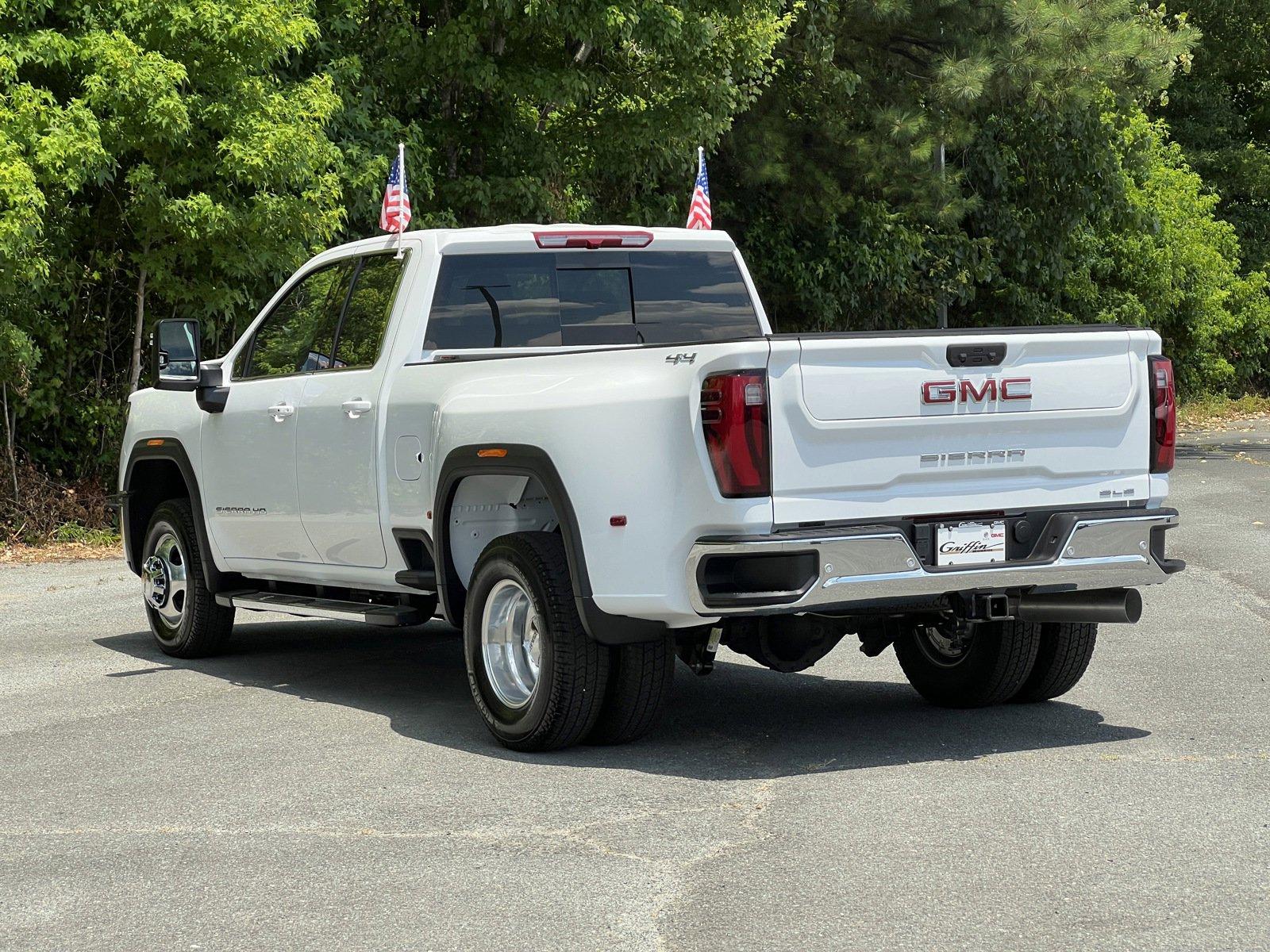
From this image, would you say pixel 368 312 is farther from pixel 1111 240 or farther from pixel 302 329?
pixel 1111 240

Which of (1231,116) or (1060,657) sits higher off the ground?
(1231,116)

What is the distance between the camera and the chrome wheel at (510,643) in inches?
277

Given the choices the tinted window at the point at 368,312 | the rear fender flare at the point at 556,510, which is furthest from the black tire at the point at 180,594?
the rear fender flare at the point at 556,510

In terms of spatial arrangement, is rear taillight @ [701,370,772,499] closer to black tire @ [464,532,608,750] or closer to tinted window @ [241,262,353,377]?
black tire @ [464,532,608,750]

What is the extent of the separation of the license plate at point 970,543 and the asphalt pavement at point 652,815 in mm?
770

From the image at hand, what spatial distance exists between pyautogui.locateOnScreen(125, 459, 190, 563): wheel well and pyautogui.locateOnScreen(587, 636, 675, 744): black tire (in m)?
4.12

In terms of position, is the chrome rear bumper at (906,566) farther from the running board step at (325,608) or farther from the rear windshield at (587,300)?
the running board step at (325,608)

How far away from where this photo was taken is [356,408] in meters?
8.01

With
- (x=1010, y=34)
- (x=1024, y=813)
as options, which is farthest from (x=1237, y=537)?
(x=1010, y=34)

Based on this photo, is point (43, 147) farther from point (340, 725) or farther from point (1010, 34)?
point (1010, 34)

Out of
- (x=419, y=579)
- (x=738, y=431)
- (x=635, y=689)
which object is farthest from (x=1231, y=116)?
(x=738, y=431)

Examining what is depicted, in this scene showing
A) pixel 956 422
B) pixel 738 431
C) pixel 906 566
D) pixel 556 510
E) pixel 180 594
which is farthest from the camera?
pixel 180 594

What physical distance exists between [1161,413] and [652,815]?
102 inches

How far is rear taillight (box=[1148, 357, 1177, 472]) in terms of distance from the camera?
273 inches
